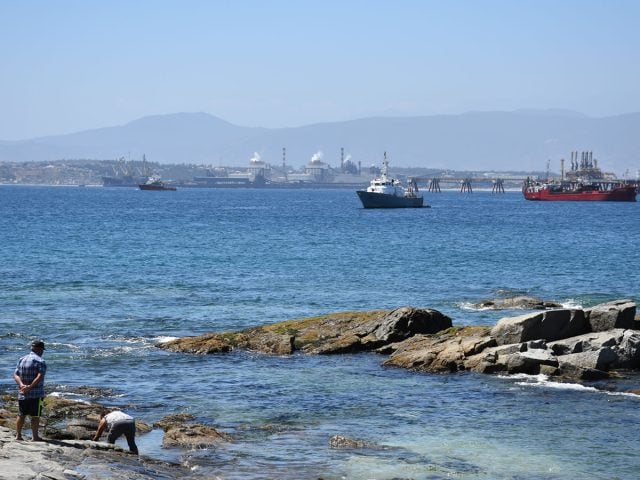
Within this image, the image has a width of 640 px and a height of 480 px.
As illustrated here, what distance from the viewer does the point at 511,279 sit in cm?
5919

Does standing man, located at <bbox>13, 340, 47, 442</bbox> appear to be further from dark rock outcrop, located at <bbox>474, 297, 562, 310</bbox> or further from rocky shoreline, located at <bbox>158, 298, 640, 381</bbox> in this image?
dark rock outcrop, located at <bbox>474, 297, 562, 310</bbox>

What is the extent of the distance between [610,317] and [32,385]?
757 inches

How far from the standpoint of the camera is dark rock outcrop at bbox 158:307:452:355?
34.9 m

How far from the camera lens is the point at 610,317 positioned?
32875 mm

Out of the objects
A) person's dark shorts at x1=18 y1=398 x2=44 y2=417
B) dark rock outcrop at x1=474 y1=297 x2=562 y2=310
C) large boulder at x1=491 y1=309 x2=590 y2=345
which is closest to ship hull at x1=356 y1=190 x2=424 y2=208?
dark rock outcrop at x1=474 y1=297 x2=562 y2=310

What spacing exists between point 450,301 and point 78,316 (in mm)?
16842

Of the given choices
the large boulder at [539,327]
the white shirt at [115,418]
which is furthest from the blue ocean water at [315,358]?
the large boulder at [539,327]

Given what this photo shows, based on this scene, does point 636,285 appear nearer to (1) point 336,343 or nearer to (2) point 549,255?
(2) point 549,255

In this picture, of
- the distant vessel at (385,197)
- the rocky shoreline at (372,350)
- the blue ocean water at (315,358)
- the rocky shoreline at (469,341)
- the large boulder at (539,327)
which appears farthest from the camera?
Result: the distant vessel at (385,197)

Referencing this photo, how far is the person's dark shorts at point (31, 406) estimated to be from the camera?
2066cm

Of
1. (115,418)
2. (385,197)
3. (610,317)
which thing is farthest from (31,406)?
(385,197)

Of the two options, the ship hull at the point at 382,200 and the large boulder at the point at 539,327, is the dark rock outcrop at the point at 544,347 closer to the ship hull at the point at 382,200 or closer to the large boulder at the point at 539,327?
the large boulder at the point at 539,327

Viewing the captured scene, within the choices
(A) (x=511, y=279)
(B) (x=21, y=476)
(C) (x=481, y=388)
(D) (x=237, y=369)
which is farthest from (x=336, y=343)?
(A) (x=511, y=279)

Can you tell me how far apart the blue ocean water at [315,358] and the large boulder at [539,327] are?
224 cm
